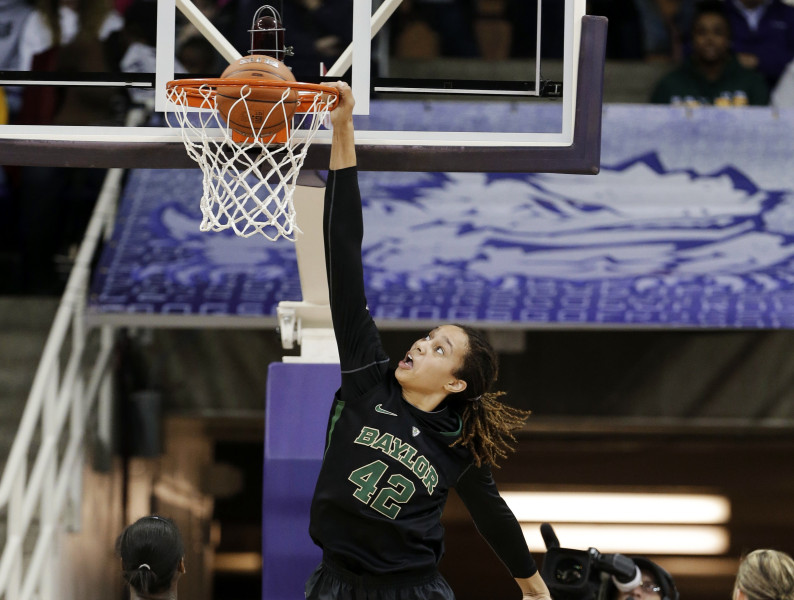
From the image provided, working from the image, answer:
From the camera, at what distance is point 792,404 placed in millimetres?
7484

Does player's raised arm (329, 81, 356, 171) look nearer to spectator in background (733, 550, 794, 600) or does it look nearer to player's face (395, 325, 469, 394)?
player's face (395, 325, 469, 394)

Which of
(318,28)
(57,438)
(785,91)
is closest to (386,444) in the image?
(57,438)

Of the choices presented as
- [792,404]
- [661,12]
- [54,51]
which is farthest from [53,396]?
[661,12]

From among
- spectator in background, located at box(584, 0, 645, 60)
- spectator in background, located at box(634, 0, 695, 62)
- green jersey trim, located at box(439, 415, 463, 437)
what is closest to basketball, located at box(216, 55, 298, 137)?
green jersey trim, located at box(439, 415, 463, 437)

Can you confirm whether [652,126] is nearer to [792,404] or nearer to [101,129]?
[792,404]

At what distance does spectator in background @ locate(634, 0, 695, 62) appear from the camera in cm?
890

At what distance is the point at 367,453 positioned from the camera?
10.7 feet

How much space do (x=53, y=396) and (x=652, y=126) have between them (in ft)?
13.2

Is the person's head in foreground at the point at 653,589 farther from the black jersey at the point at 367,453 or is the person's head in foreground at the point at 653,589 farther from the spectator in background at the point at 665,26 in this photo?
the spectator in background at the point at 665,26

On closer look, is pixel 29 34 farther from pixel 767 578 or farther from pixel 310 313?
pixel 767 578

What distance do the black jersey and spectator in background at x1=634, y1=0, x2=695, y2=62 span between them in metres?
6.20

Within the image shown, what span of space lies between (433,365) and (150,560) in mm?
982

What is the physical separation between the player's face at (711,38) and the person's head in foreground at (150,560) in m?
6.11

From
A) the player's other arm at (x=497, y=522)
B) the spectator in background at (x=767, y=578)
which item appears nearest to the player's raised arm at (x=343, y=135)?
the player's other arm at (x=497, y=522)
